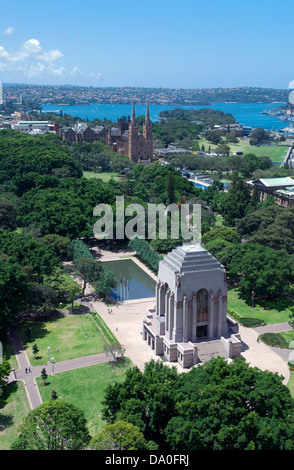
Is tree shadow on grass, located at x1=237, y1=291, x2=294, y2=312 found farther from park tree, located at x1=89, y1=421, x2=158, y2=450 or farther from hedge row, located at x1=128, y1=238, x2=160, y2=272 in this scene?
park tree, located at x1=89, y1=421, x2=158, y2=450

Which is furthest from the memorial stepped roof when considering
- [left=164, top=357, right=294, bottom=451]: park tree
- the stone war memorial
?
[left=164, top=357, right=294, bottom=451]: park tree

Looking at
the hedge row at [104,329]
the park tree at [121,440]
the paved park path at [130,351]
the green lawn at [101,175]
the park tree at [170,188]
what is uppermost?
the park tree at [170,188]

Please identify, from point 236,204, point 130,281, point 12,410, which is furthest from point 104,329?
point 236,204

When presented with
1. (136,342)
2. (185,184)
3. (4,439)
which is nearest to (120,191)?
(185,184)

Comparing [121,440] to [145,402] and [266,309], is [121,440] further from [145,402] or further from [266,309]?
[266,309]

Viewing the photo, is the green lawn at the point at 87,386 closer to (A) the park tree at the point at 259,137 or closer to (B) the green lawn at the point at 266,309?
(B) the green lawn at the point at 266,309

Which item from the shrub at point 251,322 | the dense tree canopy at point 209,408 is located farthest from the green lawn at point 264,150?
the dense tree canopy at point 209,408
